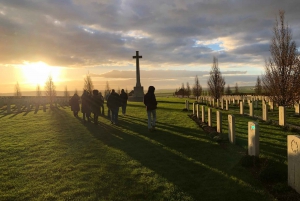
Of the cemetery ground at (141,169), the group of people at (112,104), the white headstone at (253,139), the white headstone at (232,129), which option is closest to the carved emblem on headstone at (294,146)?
the cemetery ground at (141,169)

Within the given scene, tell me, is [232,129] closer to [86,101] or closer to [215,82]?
[86,101]

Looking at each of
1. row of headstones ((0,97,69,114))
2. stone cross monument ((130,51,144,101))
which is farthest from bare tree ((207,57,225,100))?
row of headstones ((0,97,69,114))

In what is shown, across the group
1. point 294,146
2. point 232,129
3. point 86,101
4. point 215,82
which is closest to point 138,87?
point 215,82

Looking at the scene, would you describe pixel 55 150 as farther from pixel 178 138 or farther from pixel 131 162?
pixel 178 138

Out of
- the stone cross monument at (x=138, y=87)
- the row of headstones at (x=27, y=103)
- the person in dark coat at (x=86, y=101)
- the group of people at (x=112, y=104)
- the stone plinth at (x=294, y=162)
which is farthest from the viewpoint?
the stone cross monument at (x=138, y=87)

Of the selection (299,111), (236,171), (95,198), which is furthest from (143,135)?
(299,111)

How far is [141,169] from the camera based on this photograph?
18.4 ft

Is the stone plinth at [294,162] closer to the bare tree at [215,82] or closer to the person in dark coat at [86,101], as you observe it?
the person in dark coat at [86,101]

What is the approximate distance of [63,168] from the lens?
5.85 m

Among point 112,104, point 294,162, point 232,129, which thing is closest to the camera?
point 294,162

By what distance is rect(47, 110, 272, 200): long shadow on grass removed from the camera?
14.3ft

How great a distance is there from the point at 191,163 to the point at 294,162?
2308mm

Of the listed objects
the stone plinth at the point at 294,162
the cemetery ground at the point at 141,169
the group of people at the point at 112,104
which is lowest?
the cemetery ground at the point at 141,169

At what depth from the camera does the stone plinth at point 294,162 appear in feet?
13.8
